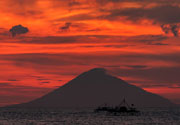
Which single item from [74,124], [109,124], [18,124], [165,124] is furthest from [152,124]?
[18,124]

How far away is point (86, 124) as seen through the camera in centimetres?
16362

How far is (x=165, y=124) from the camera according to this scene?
6781 inches

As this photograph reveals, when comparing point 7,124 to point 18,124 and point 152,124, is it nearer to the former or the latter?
point 18,124

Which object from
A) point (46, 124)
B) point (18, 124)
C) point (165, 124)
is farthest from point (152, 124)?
point (18, 124)

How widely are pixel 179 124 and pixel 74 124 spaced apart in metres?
41.7

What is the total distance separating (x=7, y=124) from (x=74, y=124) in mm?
25187

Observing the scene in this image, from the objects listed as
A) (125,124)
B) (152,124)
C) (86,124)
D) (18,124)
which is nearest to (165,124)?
(152,124)

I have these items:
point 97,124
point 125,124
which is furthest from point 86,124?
point 125,124

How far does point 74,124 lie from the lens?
538 feet

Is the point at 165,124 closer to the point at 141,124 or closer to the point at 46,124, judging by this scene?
the point at 141,124

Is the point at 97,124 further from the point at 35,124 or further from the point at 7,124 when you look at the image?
the point at 7,124

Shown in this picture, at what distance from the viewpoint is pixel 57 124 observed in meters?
163

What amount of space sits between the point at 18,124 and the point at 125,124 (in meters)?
40.5

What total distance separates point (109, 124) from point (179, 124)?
94.7ft
